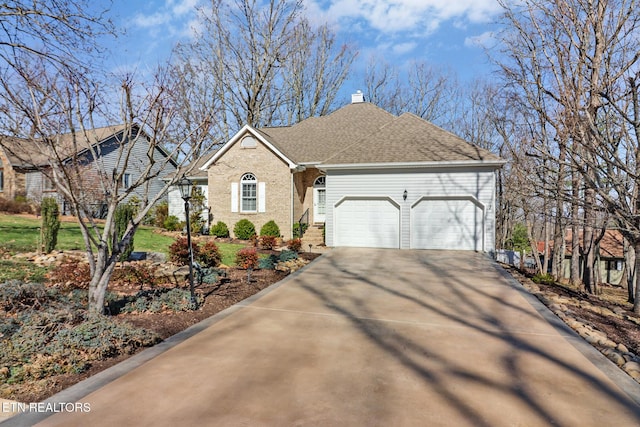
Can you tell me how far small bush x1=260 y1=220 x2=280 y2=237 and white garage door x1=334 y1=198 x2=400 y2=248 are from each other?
10.9ft

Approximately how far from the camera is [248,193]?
17.9m

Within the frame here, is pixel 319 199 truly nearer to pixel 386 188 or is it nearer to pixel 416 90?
pixel 386 188

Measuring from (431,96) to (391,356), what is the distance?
32.4m

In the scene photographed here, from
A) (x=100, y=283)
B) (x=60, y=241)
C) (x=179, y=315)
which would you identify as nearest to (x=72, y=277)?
(x=100, y=283)

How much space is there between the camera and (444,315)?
20.4ft

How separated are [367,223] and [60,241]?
11.0 meters

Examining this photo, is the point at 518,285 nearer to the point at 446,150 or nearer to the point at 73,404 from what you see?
the point at 446,150

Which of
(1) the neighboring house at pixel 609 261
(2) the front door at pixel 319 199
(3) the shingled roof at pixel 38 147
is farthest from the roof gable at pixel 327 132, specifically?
(1) the neighboring house at pixel 609 261

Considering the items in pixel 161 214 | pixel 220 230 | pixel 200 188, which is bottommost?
pixel 220 230

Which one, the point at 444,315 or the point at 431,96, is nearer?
the point at 444,315

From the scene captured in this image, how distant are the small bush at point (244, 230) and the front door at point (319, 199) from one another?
3.24 meters

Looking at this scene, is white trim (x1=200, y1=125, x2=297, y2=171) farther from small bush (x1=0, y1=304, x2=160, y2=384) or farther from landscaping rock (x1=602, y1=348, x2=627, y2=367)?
landscaping rock (x1=602, y1=348, x2=627, y2=367)

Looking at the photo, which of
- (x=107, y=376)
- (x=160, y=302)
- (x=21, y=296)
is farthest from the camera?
(x=160, y=302)

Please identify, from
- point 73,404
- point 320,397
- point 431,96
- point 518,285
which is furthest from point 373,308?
point 431,96
